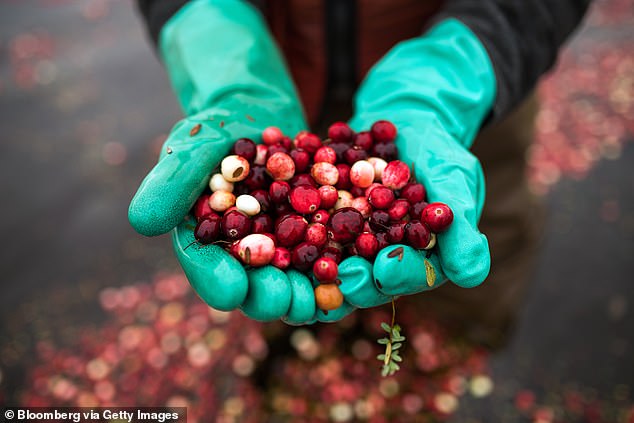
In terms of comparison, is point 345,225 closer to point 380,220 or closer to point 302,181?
point 380,220

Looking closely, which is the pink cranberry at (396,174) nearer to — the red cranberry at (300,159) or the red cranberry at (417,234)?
the red cranberry at (417,234)

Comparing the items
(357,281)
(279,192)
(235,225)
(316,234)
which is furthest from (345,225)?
(235,225)

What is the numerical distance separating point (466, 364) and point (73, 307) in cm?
338

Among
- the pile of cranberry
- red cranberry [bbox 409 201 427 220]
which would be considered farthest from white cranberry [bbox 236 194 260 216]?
red cranberry [bbox 409 201 427 220]

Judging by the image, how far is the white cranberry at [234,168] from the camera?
7.20 ft

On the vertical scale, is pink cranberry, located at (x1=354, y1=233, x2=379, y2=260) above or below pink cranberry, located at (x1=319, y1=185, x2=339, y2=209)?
below

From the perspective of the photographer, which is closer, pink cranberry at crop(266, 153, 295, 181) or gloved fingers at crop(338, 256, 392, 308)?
gloved fingers at crop(338, 256, 392, 308)

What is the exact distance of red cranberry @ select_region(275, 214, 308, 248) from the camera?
207cm

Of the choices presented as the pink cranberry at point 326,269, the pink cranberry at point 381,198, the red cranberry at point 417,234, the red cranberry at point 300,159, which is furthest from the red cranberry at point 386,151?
the pink cranberry at point 326,269

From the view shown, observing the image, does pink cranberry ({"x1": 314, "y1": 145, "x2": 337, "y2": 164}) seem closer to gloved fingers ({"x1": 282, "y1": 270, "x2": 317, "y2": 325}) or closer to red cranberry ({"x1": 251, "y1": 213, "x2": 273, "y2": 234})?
red cranberry ({"x1": 251, "y1": 213, "x2": 273, "y2": 234})

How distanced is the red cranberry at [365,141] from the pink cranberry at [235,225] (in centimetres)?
69

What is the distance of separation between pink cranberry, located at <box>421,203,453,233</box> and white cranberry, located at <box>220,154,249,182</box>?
0.82 metres

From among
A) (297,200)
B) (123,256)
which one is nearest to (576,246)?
(297,200)

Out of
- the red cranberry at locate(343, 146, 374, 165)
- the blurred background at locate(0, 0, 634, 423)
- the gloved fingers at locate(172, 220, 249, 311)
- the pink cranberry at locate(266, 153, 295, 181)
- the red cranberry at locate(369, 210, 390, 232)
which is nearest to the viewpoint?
the gloved fingers at locate(172, 220, 249, 311)
